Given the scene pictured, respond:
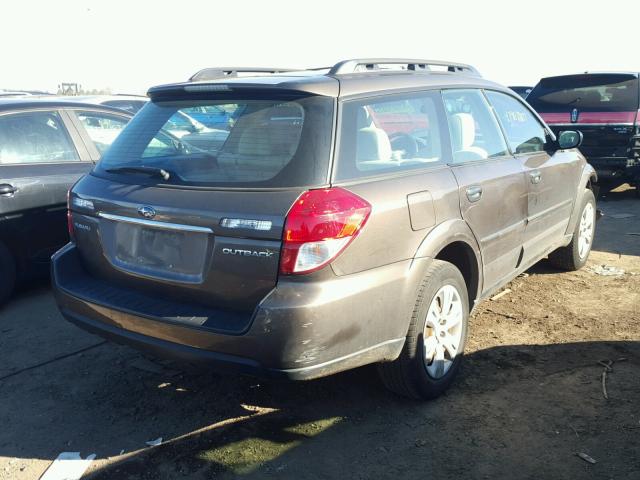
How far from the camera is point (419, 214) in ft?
10.5

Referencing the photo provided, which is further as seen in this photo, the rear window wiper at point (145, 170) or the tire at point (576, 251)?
the tire at point (576, 251)

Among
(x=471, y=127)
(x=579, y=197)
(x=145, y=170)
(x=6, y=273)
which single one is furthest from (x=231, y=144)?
(x=579, y=197)

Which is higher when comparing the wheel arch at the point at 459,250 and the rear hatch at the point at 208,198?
the rear hatch at the point at 208,198

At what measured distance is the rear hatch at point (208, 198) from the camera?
2744 mm

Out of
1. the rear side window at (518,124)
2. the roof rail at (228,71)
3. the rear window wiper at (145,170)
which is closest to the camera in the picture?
the rear window wiper at (145,170)

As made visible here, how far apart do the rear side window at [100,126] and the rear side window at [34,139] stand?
0.24m

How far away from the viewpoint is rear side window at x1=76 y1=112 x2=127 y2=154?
5.71m

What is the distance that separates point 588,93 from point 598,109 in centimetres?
30

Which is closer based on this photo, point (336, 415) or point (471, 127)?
point (336, 415)

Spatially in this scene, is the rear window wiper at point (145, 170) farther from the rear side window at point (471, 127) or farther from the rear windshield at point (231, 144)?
the rear side window at point (471, 127)

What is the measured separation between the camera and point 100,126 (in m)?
5.86

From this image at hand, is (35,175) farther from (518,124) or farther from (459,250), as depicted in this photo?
(518,124)

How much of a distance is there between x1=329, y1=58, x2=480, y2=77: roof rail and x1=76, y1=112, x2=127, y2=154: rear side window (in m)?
2.92

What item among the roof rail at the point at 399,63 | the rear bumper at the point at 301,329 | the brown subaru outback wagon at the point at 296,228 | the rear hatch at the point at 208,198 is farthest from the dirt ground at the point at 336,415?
the roof rail at the point at 399,63
